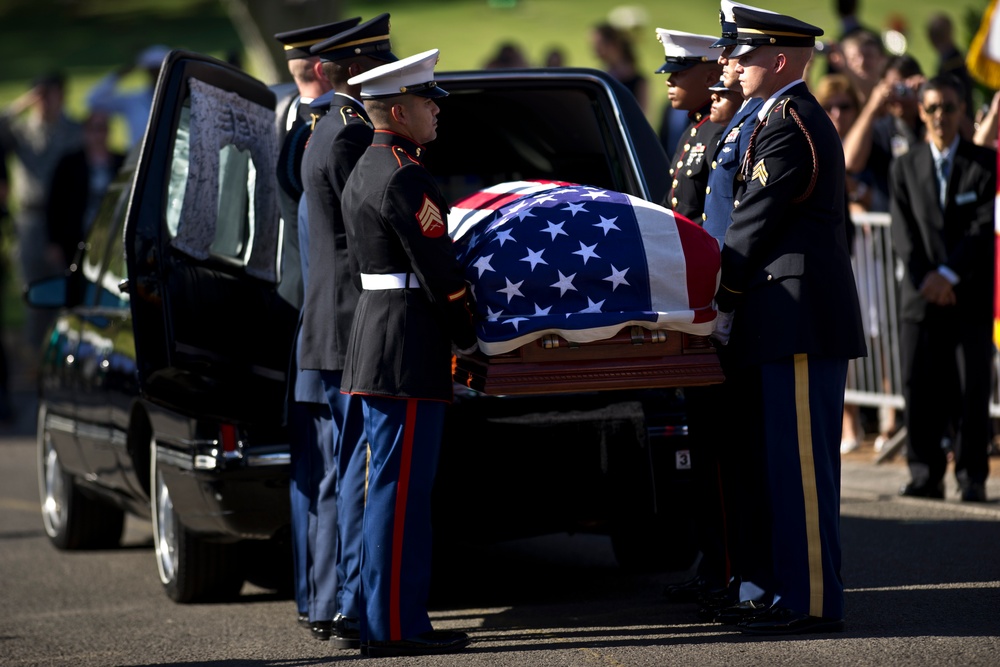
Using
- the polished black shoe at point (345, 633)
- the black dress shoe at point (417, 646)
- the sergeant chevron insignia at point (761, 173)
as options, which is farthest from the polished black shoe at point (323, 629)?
the sergeant chevron insignia at point (761, 173)

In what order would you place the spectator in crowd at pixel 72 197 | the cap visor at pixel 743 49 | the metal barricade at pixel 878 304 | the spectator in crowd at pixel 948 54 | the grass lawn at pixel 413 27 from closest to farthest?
the cap visor at pixel 743 49 → the metal barricade at pixel 878 304 → the spectator in crowd at pixel 948 54 → the spectator in crowd at pixel 72 197 → the grass lawn at pixel 413 27

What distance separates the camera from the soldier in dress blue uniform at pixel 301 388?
20.5 ft

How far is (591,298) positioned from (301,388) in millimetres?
1266

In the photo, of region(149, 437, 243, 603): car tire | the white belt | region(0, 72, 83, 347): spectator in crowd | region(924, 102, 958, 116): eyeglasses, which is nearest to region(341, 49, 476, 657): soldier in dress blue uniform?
the white belt

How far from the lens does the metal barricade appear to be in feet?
33.1

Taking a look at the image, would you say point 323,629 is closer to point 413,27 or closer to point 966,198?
point 966,198

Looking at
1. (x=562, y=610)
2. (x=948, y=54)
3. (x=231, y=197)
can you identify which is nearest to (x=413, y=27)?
(x=948, y=54)

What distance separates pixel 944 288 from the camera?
333 inches

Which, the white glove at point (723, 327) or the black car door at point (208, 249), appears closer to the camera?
the white glove at point (723, 327)

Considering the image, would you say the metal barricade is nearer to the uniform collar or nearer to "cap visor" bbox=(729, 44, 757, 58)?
"cap visor" bbox=(729, 44, 757, 58)

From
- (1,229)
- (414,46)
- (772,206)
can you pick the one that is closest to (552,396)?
(772,206)

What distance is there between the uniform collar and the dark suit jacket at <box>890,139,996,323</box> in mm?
3823

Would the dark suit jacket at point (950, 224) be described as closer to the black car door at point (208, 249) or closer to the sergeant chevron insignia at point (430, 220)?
the black car door at point (208, 249)

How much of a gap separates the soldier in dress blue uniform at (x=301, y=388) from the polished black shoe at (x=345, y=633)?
0.33 m
